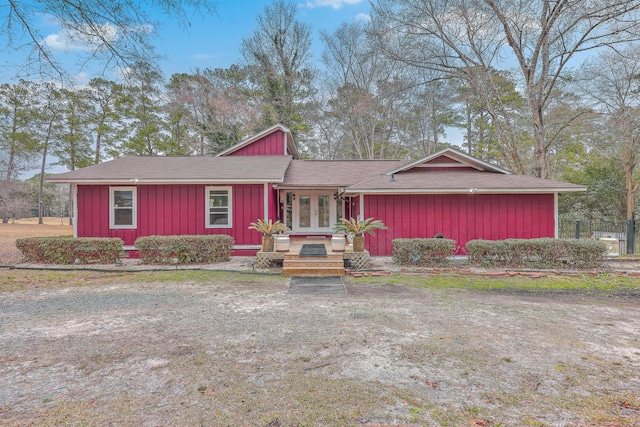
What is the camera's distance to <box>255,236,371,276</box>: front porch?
26.5ft

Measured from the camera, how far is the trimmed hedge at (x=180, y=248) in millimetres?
9250

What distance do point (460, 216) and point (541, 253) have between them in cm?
250

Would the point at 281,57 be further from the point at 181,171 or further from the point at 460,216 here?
the point at 460,216

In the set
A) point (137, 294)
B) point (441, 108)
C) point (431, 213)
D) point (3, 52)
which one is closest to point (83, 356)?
point (137, 294)

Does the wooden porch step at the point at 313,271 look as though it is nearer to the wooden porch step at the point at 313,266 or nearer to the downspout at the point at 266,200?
the wooden porch step at the point at 313,266

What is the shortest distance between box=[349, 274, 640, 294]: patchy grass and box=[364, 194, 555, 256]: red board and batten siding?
2815mm

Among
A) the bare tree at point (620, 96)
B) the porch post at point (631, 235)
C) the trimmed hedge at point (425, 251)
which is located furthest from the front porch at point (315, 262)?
the bare tree at point (620, 96)

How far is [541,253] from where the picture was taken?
28.5 feet

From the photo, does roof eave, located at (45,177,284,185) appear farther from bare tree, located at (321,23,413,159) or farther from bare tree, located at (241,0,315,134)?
bare tree, located at (241,0,315,134)

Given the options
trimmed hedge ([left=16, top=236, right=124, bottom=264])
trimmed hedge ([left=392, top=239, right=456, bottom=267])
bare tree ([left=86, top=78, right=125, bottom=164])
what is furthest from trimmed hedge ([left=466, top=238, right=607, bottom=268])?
bare tree ([left=86, top=78, right=125, bottom=164])

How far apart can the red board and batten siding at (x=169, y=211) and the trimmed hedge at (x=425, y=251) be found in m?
4.80

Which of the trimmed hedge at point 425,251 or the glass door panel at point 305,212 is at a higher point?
the glass door panel at point 305,212

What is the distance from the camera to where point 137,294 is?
606 cm

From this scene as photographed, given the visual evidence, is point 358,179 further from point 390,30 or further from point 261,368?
point 261,368
